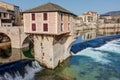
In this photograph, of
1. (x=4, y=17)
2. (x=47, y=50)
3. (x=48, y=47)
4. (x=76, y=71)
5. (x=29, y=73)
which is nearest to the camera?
(x=29, y=73)

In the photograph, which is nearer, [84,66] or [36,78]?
[36,78]

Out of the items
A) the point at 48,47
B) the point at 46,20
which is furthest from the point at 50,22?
the point at 48,47

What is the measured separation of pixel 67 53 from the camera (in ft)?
123

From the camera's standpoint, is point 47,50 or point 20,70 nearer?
point 20,70

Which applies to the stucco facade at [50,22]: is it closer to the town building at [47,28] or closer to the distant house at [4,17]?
the town building at [47,28]

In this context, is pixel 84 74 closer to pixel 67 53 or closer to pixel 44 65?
pixel 44 65

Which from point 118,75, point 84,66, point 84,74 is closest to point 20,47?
point 84,66

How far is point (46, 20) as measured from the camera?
27.8 m

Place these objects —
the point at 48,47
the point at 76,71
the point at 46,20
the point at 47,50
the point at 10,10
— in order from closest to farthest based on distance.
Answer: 1. the point at 46,20
2. the point at 48,47
3. the point at 47,50
4. the point at 76,71
5. the point at 10,10

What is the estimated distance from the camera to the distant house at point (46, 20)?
89.1 feet

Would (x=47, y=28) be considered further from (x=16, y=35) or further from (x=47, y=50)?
(x=16, y=35)

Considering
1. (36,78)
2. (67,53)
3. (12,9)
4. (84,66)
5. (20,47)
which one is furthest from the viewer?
(12,9)

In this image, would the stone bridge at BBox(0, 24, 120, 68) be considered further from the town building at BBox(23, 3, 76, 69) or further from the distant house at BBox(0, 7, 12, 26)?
the distant house at BBox(0, 7, 12, 26)

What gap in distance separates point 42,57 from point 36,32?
4154 millimetres
